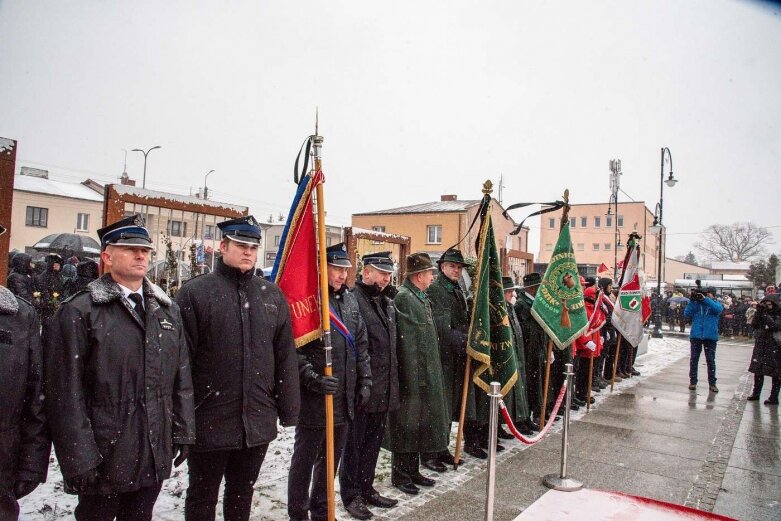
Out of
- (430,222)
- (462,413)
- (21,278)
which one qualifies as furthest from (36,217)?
(462,413)

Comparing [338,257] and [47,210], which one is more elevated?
[47,210]

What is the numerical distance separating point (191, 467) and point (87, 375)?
3.13 feet

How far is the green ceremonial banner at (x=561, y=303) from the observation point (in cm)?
704

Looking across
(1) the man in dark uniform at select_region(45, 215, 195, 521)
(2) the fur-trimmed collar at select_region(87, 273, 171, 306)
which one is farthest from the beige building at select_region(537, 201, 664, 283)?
(2) the fur-trimmed collar at select_region(87, 273, 171, 306)

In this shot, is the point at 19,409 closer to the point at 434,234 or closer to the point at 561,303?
the point at 561,303

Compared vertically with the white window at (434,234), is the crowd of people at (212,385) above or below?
below

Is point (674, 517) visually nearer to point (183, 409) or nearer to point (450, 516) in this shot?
point (450, 516)

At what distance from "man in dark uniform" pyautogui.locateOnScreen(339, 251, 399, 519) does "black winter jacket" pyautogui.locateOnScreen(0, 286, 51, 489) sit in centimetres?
232

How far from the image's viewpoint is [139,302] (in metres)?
2.84

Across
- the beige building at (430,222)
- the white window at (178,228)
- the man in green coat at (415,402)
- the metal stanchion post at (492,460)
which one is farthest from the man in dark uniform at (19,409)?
the beige building at (430,222)

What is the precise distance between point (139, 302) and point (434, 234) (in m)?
34.6

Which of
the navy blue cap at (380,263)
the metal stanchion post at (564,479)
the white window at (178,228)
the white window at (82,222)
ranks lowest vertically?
the metal stanchion post at (564,479)

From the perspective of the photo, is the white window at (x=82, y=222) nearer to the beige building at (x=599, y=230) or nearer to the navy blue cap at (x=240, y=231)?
the navy blue cap at (x=240, y=231)

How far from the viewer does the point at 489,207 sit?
5934 mm
